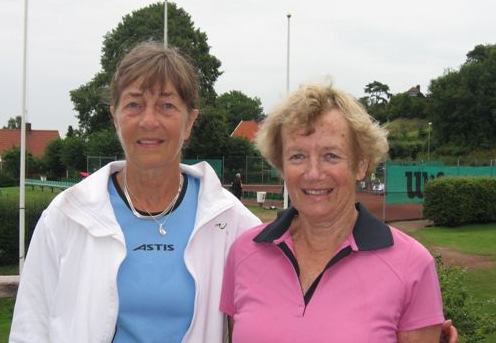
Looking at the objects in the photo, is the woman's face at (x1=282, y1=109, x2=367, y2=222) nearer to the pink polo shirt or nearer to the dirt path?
the pink polo shirt

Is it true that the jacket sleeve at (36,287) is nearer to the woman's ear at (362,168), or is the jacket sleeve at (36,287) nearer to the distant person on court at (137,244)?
the distant person on court at (137,244)

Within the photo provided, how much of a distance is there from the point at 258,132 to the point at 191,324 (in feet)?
2.95

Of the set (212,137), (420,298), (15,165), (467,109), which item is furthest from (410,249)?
(467,109)

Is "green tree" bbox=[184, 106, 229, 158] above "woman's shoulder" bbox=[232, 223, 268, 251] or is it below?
above

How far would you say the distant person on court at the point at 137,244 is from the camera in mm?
2293

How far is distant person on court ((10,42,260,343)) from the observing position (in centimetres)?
229

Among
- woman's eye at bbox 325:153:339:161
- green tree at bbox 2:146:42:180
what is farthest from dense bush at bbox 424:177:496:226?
green tree at bbox 2:146:42:180

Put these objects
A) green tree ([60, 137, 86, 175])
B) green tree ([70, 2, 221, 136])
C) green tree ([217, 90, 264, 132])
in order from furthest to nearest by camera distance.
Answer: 1. green tree ([217, 90, 264, 132])
2. green tree ([60, 137, 86, 175])
3. green tree ([70, 2, 221, 136])

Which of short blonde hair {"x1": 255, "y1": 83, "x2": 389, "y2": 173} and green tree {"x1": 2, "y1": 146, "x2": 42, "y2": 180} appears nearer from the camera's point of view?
short blonde hair {"x1": 255, "y1": 83, "x2": 389, "y2": 173}

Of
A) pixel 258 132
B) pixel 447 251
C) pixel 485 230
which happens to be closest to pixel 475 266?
pixel 447 251

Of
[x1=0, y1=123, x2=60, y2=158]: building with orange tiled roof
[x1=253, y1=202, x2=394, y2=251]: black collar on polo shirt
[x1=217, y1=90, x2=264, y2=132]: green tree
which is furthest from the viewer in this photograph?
[x1=217, y1=90, x2=264, y2=132]: green tree

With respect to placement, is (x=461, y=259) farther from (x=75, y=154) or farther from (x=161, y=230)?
(x=75, y=154)

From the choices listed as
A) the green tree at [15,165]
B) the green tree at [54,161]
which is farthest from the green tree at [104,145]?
the green tree at [15,165]

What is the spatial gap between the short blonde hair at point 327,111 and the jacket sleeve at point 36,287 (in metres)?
1.10
